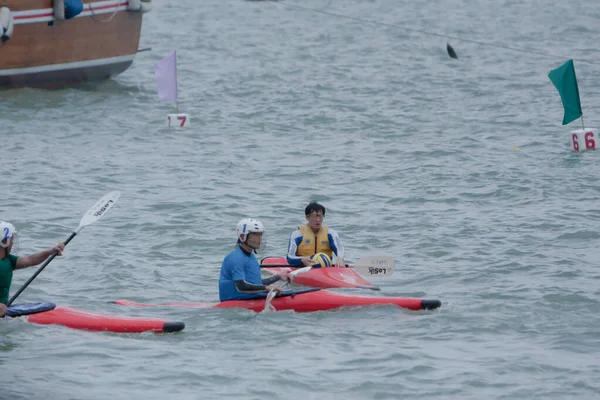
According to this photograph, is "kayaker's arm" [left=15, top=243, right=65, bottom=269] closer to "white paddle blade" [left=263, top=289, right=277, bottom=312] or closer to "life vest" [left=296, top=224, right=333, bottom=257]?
"white paddle blade" [left=263, top=289, right=277, bottom=312]

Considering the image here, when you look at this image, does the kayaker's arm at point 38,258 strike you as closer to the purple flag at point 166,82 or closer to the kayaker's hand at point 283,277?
the kayaker's hand at point 283,277

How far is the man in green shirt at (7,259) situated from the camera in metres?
10.0

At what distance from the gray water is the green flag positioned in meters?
0.85

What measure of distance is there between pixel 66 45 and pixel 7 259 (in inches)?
508

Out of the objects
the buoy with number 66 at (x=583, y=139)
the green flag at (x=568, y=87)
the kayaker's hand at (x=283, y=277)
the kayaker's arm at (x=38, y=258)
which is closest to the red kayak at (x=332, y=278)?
the kayaker's hand at (x=283, y=277)

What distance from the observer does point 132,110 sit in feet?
73.0

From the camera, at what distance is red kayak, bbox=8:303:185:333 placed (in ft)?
33.0

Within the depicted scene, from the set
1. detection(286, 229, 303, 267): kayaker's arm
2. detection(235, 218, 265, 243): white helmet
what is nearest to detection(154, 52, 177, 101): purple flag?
detection(286, 229, 303, 267): kayaker's arm

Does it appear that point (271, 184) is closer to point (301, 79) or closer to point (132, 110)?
point (132, 110)

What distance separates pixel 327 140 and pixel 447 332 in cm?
1020

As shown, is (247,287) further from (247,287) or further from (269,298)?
(269,298)

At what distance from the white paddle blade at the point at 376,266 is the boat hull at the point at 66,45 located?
12.0m

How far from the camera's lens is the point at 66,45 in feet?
72.9

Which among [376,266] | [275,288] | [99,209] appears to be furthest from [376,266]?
[99,209]
